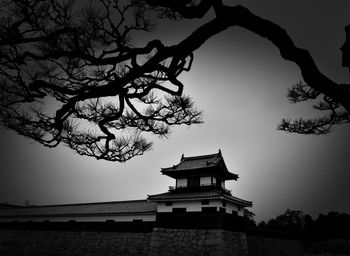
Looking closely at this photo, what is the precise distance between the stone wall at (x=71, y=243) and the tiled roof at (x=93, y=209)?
5.17ft

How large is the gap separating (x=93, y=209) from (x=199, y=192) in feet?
31.3

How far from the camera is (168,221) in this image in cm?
1577

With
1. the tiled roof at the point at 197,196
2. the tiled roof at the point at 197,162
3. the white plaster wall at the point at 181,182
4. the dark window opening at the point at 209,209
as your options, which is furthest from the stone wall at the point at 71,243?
the tiled roof at the point at 197,162

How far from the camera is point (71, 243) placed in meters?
18.3

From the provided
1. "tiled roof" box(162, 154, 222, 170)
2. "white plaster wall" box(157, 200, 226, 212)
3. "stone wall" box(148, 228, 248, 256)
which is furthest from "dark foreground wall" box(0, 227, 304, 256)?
"tiled roof" box(162, 154, 222, 170)

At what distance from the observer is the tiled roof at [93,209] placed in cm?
1836

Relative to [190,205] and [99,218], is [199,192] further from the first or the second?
[99,218]

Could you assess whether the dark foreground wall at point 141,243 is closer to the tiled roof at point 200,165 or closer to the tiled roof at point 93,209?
the tiled roof at point 93,209

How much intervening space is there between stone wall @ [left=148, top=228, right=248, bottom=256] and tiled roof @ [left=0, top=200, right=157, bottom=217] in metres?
2.08

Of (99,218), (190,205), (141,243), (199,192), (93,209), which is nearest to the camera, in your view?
(190,205)

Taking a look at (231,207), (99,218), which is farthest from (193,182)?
(99,218)

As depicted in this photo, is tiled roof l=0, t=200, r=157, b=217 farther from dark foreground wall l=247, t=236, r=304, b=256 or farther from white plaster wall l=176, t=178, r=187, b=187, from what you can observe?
dark foreground wall l=247, t=236, r=304, b=256

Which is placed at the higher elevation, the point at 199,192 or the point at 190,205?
the point at 199,192

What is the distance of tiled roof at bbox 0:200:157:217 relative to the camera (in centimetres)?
1836
